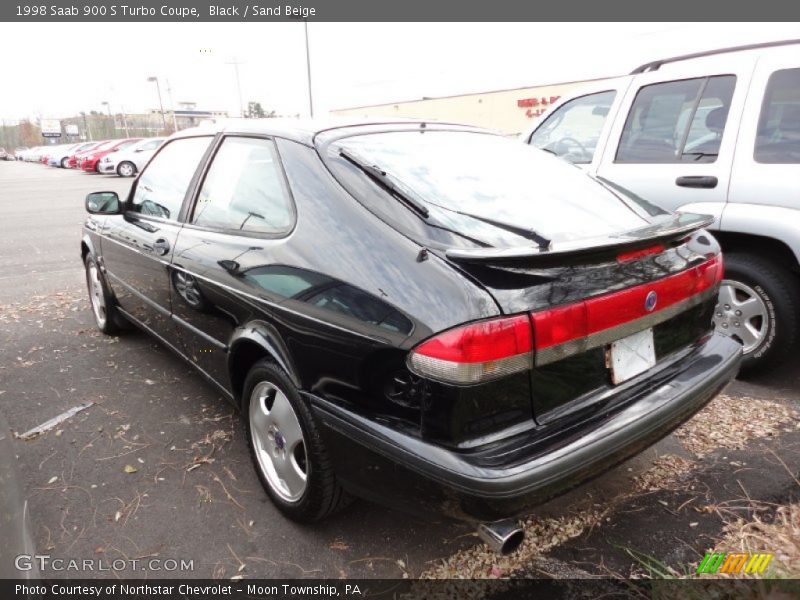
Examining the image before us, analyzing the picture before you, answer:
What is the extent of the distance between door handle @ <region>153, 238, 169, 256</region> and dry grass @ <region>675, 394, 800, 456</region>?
3058mm

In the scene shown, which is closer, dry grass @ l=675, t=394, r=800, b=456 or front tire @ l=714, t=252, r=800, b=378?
dry grass @ l=675, t=394, r=800, b=456

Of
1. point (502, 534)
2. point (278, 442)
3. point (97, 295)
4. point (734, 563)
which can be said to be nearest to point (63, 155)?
point (97, 295)

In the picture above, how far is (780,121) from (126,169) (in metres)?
26.6

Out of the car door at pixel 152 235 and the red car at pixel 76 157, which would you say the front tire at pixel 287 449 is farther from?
the red car at pixel 76 157

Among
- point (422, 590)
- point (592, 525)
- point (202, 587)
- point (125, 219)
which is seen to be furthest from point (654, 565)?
point (125, 219)

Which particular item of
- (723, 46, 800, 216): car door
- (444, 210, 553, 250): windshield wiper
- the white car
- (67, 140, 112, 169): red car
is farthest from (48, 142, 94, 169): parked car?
(444, 210, 553, 250): windshield wiper

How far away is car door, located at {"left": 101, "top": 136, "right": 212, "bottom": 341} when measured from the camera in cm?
328

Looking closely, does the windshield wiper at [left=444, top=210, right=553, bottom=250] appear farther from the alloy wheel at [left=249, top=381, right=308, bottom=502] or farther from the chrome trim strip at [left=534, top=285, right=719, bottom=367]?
the alloy wheel at [left=249, top=381, right=308, bottom=502]

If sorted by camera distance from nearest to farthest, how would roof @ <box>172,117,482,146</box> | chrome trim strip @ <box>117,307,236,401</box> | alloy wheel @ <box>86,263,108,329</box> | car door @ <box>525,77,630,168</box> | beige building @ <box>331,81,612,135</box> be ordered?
roof @ <box>172,117,482,146</box> → chrome trim strip @ <box>117,307,236,401</box> → car door @ <box>525,77,630,168</box> → alloy wheel @ <box>86,263,108,329</box> → beige building @ <box>331,81,612,135</box>

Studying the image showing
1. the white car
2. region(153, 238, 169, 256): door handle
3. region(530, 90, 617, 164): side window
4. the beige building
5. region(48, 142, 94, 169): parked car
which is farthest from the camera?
region(48, 142, 94, 169): parked car

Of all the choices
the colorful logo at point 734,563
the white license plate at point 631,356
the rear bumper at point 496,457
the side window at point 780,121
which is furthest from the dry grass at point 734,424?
the side window at point 780,121

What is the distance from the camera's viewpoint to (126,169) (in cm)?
2511

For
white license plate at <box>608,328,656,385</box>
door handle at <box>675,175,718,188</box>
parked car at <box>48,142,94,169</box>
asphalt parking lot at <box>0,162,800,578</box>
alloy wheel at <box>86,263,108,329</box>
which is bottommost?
parked car at <box>48,142,94,169</box>

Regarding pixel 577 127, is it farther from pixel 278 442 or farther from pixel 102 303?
pixel 102 303
